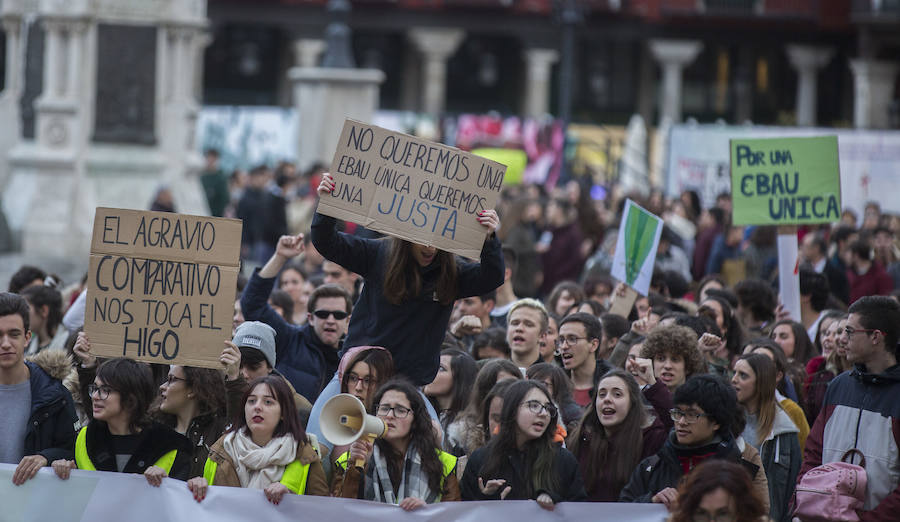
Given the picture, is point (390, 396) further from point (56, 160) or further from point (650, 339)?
point (56, 160)

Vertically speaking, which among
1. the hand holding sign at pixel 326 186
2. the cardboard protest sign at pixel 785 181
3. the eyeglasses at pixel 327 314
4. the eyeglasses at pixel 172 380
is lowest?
the eyeglasses at pixel 172 380

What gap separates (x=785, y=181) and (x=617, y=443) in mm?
4355

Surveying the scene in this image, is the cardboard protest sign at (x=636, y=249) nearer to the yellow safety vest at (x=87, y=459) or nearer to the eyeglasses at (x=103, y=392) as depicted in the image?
the yellow safety vest at (x=87, y=459)

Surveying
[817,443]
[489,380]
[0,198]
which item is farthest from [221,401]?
[0,198]

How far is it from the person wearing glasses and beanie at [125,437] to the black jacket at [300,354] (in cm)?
145

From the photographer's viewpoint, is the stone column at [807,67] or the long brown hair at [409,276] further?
the stone column at [807,67]

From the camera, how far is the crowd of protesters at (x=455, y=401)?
5.61 metres

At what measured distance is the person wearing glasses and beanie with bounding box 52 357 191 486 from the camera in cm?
571

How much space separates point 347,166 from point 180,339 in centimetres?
113

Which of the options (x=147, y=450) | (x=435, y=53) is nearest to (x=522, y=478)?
(x=147, y=450)

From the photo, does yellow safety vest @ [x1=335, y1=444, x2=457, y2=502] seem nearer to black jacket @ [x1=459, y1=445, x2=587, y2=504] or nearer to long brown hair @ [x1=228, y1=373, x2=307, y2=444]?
black jacket @ [x1=459, y1=445, x2=587, y2=504]

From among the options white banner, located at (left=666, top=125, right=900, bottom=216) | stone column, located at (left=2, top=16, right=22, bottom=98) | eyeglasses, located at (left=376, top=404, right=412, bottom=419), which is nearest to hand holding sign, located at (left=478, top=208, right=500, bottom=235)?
eyeglasses, located at (left=376, top=404, right=412, bottom=419)

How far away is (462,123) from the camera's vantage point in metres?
33.5

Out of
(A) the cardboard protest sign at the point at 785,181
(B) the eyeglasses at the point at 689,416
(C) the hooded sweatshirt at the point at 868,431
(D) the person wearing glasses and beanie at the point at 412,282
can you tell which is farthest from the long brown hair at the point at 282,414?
(A) the cardboard protest sign at the point at 785,181
